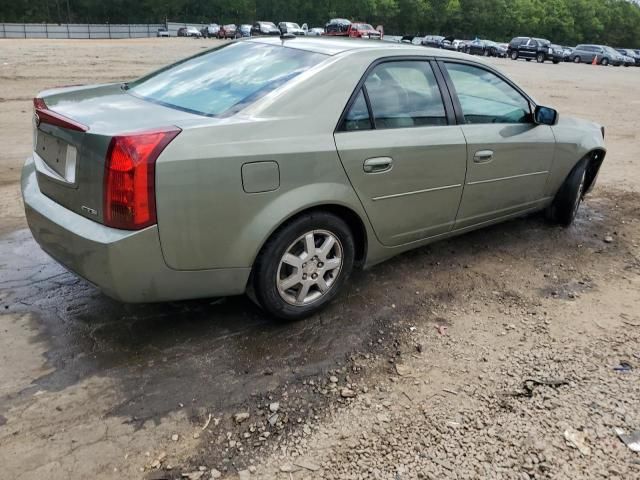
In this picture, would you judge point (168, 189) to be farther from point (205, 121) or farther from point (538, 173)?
point (538, 173)

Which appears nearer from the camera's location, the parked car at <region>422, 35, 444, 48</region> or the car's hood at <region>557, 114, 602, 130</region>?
the car's hood at <region>557, 114, 602, 130</region>

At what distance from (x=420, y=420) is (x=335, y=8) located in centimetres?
9371

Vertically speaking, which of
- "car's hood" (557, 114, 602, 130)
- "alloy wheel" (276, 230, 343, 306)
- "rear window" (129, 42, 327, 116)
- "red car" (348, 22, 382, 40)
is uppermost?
"red car" (348, 22, 382, 40)

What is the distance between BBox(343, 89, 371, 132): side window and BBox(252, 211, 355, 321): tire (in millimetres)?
555

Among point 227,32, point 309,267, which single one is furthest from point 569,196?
point 227,32

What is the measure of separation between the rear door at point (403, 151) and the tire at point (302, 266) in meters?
0.27

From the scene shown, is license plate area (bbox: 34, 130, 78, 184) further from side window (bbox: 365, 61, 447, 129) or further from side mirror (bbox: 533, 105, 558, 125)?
side mirror (bbox: 533, 105, 558, 125)

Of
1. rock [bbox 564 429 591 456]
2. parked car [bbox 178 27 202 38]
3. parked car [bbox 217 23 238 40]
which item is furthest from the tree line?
rock [bbox 564 429 591 456]

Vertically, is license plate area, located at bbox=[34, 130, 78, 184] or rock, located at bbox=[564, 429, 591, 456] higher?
license plate area, located at bbox=[34, 130, 78, 184]

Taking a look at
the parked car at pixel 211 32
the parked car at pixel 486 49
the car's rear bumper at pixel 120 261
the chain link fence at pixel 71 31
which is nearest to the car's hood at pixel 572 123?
the car's rear bumper at pixel 120 261

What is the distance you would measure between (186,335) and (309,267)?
83cm

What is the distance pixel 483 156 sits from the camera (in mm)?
4102

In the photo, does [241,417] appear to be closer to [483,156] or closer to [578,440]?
[578,440]

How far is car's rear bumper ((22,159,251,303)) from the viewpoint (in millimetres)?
2693
